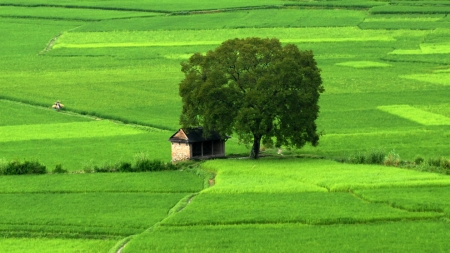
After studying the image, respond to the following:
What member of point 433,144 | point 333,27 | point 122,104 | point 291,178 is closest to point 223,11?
point 333,27

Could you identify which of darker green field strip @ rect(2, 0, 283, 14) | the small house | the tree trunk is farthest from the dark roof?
darker green field strip @ rect(2, 0, 283, 14)

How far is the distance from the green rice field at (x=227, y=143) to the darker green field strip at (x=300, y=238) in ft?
0.28

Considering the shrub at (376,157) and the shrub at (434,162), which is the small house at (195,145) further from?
the shrub at (434,162)

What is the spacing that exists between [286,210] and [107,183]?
1185cm

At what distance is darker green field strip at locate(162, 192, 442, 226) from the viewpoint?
41.5m

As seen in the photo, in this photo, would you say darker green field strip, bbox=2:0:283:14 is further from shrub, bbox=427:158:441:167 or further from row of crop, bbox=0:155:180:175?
shrub, bbox=427:158:441:167

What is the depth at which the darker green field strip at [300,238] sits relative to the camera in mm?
37250

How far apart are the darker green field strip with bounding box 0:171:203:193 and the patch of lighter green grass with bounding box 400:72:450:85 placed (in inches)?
1554

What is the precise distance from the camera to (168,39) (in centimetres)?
11700

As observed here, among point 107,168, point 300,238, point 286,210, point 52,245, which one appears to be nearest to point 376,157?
point 107,168

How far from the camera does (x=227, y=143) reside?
217ft

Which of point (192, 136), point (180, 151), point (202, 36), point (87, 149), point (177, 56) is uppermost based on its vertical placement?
point (202, 36)

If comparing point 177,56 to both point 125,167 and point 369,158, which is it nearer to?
point 125,167

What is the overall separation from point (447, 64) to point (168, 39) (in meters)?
33.4
